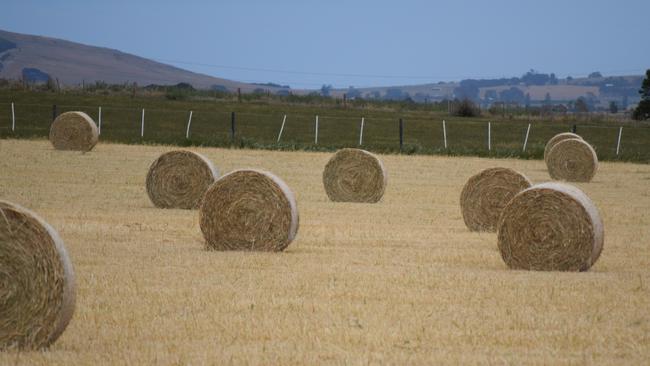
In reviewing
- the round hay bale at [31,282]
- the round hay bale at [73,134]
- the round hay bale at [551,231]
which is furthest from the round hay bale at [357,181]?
the round hay bale at [31,282]

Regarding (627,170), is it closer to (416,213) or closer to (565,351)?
(416,213)

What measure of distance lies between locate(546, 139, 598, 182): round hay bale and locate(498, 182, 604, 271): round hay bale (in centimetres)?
1856

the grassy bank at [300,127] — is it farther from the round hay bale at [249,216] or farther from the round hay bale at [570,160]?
the round hay bale at [249,216]

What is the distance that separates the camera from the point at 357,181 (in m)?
25.2

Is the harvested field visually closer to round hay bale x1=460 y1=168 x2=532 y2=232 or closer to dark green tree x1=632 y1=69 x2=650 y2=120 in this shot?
round hay bale x1=460 y1=168 x2=532 y2=232

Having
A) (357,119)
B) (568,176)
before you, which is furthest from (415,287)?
(357,119)

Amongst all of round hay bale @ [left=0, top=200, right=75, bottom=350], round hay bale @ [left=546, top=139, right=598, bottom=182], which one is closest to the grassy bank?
round hay bale @ [left=546, top=139, right=598, bottom=182]

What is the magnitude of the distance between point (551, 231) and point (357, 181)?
1114 centimetres

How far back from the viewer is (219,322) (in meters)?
10.7

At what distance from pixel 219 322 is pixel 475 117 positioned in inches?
2423

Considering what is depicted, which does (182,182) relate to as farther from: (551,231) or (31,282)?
(31,282)

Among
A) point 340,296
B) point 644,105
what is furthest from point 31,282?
point 644,105

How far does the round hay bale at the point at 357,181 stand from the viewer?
25.0m

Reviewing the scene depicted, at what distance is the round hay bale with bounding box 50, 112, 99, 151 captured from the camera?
37062mm
